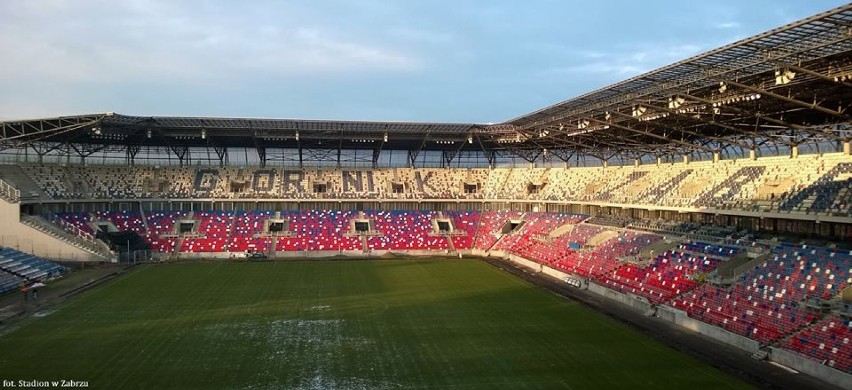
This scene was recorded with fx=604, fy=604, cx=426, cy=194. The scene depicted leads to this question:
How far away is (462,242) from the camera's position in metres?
60.9

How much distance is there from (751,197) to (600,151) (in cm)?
2236

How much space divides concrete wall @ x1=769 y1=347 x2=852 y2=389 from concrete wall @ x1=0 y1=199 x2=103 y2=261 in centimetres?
4881

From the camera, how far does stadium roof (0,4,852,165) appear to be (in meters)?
26.1

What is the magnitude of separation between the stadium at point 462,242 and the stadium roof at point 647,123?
9.1 inches

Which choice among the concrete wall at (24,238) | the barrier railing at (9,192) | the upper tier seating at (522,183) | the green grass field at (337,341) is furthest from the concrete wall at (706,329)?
the barrier railing at (9,192)

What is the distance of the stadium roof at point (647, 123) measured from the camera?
26141mm

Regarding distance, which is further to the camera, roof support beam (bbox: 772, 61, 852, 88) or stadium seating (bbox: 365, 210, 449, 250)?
stadium seating (bbox: 365, 210, 449, 250)

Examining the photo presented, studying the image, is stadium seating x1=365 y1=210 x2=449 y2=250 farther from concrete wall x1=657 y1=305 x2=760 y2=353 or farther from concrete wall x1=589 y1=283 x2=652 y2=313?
concrete wall x1=657 y1=305 x2=760 y2=353

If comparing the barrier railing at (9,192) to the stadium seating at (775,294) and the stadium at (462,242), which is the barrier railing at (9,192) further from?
the stadium seating at (775,294)

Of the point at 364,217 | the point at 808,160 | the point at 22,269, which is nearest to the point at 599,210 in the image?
the point at 808,160

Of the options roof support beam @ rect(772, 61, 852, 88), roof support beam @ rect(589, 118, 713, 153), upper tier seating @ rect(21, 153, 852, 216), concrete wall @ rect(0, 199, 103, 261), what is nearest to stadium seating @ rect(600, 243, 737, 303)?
upper tier seating @ rect(21, 153, 852, 216)

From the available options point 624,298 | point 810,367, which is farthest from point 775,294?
point 624,298

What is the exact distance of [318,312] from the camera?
32188 mm

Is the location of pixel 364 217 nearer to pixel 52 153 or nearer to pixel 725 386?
pixel 52 153
